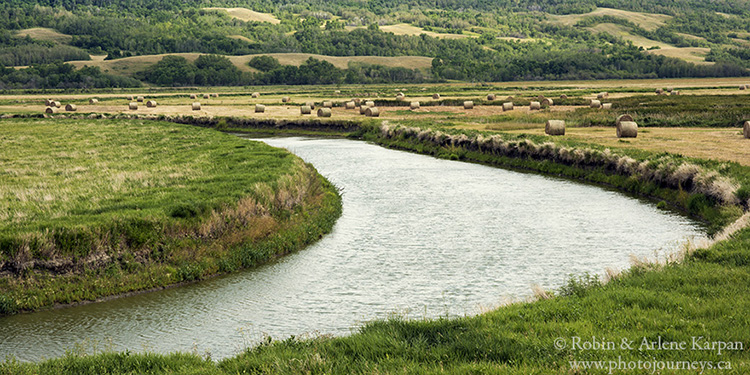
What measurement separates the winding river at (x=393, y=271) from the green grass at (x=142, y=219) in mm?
673

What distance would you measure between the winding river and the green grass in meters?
0.67

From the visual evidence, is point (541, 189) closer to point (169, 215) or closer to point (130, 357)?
point (169, 215)

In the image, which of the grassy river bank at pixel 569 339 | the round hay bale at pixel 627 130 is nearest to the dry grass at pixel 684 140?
the round hay bale at pixel 627 130

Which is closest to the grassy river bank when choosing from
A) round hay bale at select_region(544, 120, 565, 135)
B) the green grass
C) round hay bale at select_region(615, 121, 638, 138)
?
the green grass

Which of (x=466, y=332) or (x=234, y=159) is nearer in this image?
(x=466, y=332)

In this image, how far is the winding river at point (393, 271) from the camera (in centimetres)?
1584

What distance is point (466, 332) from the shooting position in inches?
461

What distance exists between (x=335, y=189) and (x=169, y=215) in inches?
563

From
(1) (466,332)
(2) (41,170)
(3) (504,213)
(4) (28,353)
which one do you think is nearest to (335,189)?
(3) (504,213)

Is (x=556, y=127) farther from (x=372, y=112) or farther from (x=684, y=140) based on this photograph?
(x=372, y=112)

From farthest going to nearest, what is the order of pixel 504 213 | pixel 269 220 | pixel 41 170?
pixel 41 170, pixel 504 213, pixel 269 220

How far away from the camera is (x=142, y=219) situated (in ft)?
67.0

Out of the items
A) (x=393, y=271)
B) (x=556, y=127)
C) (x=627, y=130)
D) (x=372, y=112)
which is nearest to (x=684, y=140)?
(x=627, y=130)

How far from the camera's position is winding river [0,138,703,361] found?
1584 centimetres
